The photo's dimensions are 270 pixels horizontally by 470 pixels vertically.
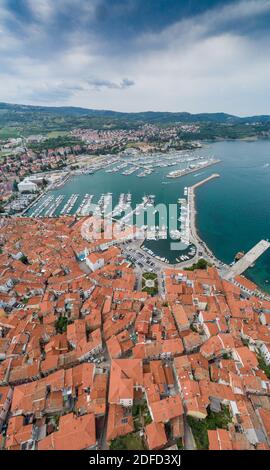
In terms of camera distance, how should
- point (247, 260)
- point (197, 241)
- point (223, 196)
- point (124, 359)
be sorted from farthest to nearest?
point (223, 196), point (197, 241), point (247, 260), point (124, 359)

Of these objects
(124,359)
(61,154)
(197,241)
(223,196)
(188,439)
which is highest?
(61,154)

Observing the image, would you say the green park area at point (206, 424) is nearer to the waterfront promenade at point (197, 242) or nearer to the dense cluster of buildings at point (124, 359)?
the dense cluster of buildings at point (124, 359)

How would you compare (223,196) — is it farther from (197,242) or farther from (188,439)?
(188,439)

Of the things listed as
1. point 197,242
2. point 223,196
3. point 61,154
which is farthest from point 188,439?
point 61,154

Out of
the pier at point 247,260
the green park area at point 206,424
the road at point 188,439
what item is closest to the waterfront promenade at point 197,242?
the pier at point 247,260

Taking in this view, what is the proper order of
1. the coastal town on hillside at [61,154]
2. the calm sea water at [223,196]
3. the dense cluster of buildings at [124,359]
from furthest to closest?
the coastal town on hillside at [61,154] < the calm sea water at [223,196] < the dense cluster of buildings at [124,359]

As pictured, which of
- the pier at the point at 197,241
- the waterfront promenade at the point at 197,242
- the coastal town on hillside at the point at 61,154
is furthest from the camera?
the coastal town on hillside at the point at 61,154
